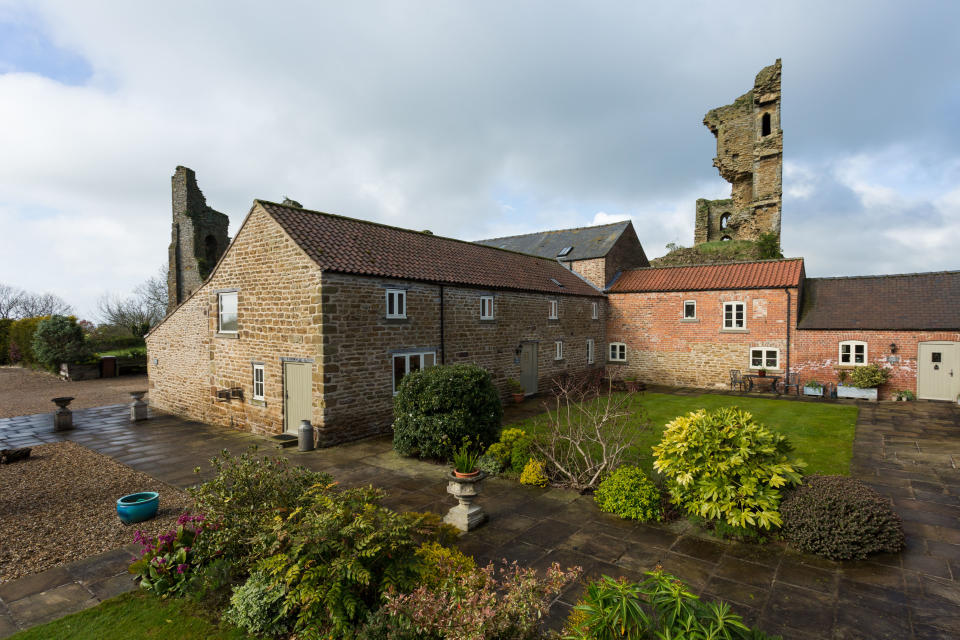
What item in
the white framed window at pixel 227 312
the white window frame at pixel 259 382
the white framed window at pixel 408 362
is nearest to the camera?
the white framed window at pixel 408 362

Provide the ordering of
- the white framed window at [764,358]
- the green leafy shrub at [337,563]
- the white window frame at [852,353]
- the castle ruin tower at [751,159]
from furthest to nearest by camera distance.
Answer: the castle ruin tower at [751,159] → the white framed window at [764,358] → the white window frame at [852,353] → the green leafy shrub at [337,563]

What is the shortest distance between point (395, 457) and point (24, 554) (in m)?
6.85

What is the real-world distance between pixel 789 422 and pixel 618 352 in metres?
12.0

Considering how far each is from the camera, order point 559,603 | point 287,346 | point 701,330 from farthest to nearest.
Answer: point 701,330
point 287,346
point 559,603

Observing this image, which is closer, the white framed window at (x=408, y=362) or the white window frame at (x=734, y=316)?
the white framed window at (x=408, y=362)

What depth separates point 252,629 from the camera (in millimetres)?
4816

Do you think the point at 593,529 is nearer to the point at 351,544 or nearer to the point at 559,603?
the point at 559,603

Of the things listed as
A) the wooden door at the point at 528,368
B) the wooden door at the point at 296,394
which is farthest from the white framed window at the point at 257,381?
the wooden door at the point at 528,368

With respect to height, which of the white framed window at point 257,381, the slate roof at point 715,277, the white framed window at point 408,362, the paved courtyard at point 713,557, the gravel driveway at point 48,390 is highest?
the slate roof at point 715,277

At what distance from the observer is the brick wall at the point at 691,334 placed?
2233 cm

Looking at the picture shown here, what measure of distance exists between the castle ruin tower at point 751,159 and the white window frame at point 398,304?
2982 centimetres

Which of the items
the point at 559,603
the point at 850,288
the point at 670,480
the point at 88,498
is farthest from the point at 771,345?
the point at 88,498

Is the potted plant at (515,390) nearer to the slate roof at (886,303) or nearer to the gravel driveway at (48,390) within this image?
the slate roof at (886,303)

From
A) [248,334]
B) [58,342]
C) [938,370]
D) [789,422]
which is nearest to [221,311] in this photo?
[248,334]
